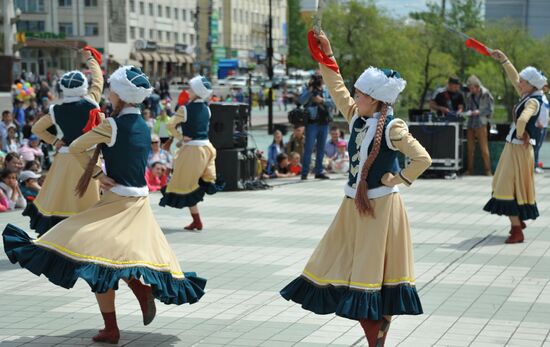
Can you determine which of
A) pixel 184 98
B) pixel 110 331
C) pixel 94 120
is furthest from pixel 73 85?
pixel 184 98

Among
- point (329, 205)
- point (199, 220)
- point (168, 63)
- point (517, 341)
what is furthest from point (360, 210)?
point (168, 63)

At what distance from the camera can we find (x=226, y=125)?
1741 cm

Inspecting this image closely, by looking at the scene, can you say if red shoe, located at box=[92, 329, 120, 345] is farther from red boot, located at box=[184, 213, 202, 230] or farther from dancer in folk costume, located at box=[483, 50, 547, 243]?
dancer in folk costume, located at box=[483, 50, 547, 243]

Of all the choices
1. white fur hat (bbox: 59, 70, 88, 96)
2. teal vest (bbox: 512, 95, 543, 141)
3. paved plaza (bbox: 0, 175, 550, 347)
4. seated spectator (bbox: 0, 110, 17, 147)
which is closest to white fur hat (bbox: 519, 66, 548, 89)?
teal vest (bbox: 512, 95, 543, 141)

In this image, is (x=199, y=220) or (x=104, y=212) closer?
(x=104, y=212)

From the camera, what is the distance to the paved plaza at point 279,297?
7.57 metres

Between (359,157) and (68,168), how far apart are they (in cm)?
421

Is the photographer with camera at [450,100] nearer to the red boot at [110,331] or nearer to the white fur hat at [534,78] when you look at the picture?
the white fur hat at [534,78]

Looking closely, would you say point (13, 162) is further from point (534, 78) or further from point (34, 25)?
point (34, 25)

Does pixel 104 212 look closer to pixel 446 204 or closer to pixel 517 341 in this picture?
pixel 517 341

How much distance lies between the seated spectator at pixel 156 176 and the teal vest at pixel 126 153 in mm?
9985

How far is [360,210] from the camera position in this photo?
6672 millimetres

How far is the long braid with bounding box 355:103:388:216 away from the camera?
21.8ft

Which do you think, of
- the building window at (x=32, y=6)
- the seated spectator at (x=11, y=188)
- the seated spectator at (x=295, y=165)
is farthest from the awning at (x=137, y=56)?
the seated spectator at (x=11, y=188)
